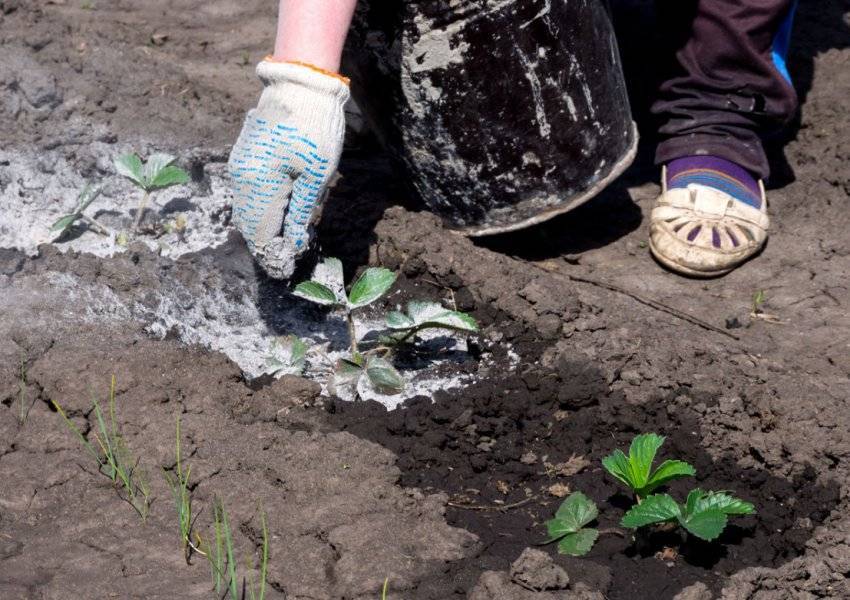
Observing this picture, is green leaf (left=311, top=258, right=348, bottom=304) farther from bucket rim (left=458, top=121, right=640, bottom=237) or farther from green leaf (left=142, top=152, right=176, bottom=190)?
green leaf (left=142, top=152, right=176, bottom=190)

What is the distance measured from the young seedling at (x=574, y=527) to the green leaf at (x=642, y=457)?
92mm

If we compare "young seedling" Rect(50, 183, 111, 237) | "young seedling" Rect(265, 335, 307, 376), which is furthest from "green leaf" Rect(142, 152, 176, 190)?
"young seedling" Rect(265, 335, 307, 376)

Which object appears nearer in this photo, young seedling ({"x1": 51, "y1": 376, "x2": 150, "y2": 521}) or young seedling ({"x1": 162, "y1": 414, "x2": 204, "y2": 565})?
young seedling ({"x1": 162, "y1": 414, "x2": 204, "y2": 565})

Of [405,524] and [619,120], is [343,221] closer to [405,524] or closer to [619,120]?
[619,120]

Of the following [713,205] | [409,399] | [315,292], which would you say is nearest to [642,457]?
[409,399]

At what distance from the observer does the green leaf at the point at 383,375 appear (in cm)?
216

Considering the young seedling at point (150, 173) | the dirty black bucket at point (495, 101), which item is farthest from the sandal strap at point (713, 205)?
the young seedling at point (150, 173)

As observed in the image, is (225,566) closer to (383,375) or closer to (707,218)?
(383,375)

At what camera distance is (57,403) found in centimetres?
203

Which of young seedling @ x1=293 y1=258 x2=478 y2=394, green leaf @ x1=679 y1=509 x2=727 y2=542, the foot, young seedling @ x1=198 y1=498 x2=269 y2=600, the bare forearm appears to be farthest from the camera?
the foot

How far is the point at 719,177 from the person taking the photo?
9.23ft

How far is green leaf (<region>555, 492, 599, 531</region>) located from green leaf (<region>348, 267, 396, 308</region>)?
64 centimetres

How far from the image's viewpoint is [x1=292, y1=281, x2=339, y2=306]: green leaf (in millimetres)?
2205

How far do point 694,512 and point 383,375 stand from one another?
709 millimetres
